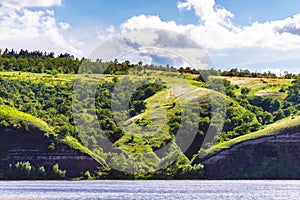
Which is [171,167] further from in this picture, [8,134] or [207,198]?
[207,198]

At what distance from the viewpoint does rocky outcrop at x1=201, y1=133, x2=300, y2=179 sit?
552 ft

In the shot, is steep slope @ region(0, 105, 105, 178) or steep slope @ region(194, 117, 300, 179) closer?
steep slope @ region(194, 117, 300, 179)

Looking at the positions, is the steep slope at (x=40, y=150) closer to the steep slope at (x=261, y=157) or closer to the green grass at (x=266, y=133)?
the green grass at (x=266, y=133)

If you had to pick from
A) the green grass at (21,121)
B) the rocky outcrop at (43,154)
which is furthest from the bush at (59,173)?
the green grass at (21,121)

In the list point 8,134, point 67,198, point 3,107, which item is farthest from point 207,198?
point 3,107

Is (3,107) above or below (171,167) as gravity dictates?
above

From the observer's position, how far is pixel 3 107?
629 ft

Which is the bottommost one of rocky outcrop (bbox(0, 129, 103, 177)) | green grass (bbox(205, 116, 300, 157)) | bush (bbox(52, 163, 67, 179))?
bush (bbox(52, 163, 67, 179))

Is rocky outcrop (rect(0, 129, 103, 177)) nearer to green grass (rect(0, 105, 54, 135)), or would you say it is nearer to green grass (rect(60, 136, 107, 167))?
green grass (rect(60, 136, 107, 167))

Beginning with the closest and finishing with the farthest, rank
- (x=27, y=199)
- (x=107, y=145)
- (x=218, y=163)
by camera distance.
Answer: (x=27, y=199), (x=218, y=163), (x=107, y=145)

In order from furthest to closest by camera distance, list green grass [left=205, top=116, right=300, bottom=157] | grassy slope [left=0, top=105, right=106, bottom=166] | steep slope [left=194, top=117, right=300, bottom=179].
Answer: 1. grassy slope [left=0, top=105, right=106, bottom=166]
2. green grass [left=205, top=116, right=300, bottom=157]
3. steep slope [left=194, top=117, right=300, bottom=179]

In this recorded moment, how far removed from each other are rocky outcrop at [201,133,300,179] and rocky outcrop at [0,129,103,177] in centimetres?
2663

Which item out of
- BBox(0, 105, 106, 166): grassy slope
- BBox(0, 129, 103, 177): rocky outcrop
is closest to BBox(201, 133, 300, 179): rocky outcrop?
BBox(0, 105, 106, 166): grassy slope

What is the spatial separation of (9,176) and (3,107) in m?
26.8
